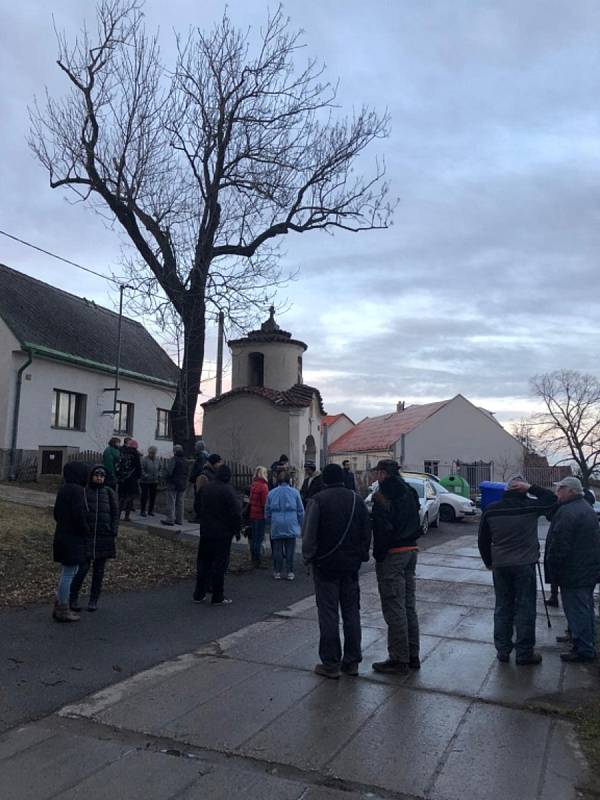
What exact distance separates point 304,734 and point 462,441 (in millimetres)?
44149

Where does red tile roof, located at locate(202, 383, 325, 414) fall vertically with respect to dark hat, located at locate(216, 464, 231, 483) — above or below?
above

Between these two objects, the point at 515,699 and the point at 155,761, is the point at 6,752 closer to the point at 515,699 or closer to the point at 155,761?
the point at 155,761

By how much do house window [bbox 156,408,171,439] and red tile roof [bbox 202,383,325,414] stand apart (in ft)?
11.9

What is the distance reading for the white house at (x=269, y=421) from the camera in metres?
25.7

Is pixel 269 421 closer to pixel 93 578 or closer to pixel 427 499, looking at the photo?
pixel 427 499

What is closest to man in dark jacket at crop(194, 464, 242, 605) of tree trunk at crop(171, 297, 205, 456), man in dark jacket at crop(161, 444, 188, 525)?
man in dark jacket at crop(161, 444, 188, 525)

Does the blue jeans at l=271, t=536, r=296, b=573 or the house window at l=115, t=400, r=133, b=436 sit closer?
the blue jeans at l=271, t=536, r=296, b=573

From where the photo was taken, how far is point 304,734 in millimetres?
4895

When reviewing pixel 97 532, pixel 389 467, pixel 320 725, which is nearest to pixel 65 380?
pixel 97 532

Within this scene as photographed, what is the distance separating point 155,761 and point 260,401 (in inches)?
858

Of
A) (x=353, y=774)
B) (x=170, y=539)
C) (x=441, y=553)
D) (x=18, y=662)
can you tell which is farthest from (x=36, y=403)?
(x=353, y=774)

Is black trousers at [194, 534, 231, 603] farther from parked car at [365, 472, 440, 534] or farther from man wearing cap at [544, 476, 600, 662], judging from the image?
parked car at [365, 472, 440, 534]

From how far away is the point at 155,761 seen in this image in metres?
4.48

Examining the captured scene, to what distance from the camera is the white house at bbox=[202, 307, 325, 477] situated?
2566 centimetres
